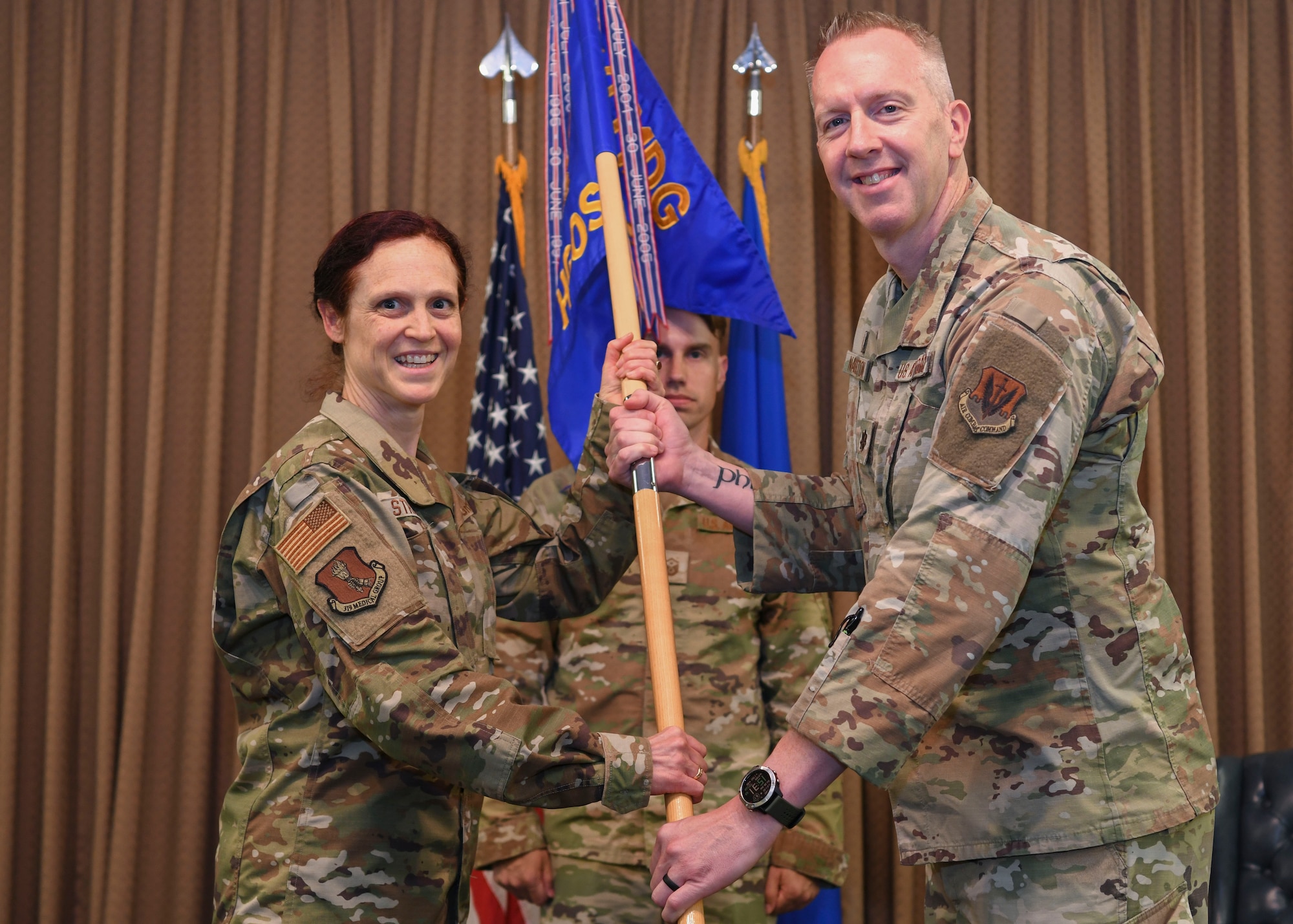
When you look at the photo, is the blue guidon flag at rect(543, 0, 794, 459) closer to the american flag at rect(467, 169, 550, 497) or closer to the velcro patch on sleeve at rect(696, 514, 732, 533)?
the velcro patch on sleeve at rect(696, 514, 732, 533)

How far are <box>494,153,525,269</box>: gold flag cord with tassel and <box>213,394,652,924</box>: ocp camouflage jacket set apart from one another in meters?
1.36

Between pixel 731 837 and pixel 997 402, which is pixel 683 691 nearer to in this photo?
pixel 731 837

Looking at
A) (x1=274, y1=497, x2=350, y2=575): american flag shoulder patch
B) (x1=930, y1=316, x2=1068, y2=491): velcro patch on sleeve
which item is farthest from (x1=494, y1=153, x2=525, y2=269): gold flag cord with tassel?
(x1=930, y1=316, x2=1068, y2=491): velcro patch on sleeve

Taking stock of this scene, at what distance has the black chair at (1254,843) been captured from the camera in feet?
8.84

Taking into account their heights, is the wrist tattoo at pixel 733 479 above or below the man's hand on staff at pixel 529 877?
above

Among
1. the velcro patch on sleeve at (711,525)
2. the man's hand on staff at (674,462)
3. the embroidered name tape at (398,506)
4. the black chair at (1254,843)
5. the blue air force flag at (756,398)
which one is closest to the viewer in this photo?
the embroidered name tape at (398,506)

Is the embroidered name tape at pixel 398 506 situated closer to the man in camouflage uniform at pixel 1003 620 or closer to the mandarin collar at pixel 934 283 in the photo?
the man in camouflage uniform at pixel 1003 620

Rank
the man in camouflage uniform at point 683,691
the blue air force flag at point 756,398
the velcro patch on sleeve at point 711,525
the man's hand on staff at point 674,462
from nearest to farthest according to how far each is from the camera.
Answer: the man's hand on staff at point 674,462
the man in camouflage uniform at point 683,691
the velcro patch on sleeve at point 711,525
the blue air force flag at point 756,398

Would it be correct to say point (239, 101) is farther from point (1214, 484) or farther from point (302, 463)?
point (1214, 484)

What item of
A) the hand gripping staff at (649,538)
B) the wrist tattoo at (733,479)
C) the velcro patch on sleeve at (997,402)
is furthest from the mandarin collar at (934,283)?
the hand gripping staff at (649,538)

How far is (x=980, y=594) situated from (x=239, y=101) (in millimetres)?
2957

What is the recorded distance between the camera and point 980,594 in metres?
1.35

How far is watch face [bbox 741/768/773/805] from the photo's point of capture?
140cm

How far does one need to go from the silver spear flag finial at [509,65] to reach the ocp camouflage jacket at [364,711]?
1486mm
